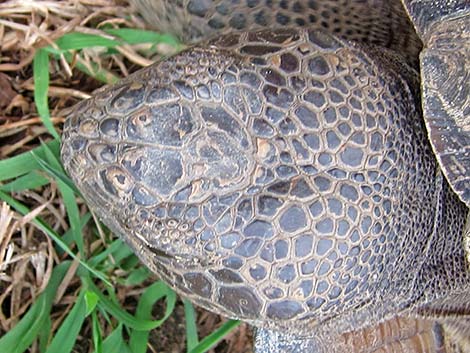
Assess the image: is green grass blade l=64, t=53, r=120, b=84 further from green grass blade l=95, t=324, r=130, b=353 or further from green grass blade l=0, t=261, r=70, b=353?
green grass blade l=95, t=324, r=130, b=353

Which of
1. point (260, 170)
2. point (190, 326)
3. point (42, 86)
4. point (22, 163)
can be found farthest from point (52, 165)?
point (260, 170)

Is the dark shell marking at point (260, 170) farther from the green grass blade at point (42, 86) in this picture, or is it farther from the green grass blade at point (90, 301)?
the green grass blade at point (42, 86)

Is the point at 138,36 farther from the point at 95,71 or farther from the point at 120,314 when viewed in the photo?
the point at 120,314

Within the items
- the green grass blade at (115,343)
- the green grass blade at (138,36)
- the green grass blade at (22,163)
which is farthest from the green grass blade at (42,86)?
the green grass blade at (115,343)

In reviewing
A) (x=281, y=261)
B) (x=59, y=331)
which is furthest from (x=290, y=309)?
(x=59, y=331)

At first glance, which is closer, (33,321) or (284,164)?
(284,164)

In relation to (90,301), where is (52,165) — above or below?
above

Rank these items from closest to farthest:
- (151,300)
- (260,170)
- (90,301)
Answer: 1. (260,170)
2. (90,301)
3. (151,300)
